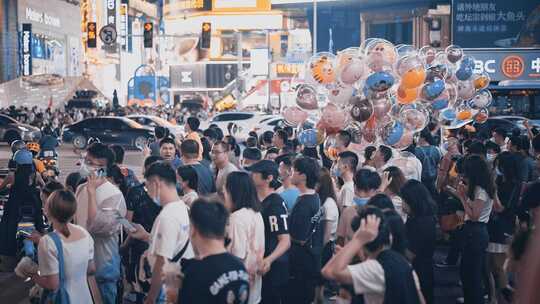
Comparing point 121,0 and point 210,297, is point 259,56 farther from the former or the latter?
point 210,297

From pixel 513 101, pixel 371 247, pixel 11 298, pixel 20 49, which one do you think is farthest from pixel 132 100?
pixel 371 247

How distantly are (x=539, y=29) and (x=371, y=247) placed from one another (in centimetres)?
4032

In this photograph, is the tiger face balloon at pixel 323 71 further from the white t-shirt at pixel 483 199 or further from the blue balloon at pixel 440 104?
the white t-shirt at pixel 483 199

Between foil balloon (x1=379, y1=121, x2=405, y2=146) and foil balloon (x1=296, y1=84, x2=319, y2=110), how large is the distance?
176 cm

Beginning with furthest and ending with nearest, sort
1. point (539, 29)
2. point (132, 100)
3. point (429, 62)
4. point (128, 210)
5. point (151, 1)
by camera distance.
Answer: point (151, 1)
point (132, 100)
point (539, 29)
point (429, 62)
point (128, 210)

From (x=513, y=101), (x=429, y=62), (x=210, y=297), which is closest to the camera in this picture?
(x=210, y=297)

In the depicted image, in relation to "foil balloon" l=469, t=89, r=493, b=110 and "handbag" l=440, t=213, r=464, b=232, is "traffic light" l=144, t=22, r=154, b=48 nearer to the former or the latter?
"foil balloon" l=469, t=89, r=493, b=110

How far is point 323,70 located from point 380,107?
1303 millimetres

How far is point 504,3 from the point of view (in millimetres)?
42562

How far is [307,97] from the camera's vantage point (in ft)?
43.3

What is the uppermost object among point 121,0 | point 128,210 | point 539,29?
point 121,0

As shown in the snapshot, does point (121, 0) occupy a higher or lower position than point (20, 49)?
higher

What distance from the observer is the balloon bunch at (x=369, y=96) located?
11883 mm

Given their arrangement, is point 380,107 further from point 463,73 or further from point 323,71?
point 463,73
